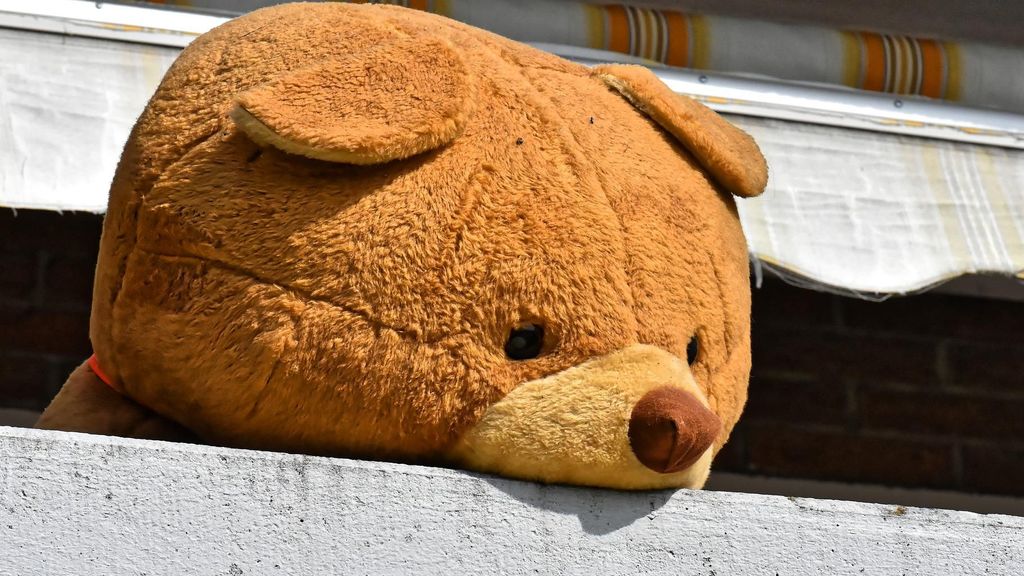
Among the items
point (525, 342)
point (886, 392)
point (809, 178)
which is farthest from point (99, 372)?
point (886, 392)

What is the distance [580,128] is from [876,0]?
1817 millimetres

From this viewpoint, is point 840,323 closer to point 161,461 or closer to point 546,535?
point 546,535

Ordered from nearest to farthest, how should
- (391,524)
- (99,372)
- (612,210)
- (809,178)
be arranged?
1. (391,524)
2. (612,210)
3. (99,372)
4. (809,178)

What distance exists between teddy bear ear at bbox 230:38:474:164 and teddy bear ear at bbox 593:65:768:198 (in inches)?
8.5

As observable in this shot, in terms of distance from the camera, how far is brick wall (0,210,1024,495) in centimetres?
305

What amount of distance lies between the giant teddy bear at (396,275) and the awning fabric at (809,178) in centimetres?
77

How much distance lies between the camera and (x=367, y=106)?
126 centimetres

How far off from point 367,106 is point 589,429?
1.22 ft

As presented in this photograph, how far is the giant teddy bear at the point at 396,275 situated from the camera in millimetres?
1229

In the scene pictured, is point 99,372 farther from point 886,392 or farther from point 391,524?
point 886,392

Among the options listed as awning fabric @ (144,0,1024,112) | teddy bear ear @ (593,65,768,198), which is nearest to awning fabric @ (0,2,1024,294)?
awning fabric @ (144,0,1024,112)

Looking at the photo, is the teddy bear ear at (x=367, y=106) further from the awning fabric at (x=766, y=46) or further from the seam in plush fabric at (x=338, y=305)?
the awning fabric at (x=766, y=46)

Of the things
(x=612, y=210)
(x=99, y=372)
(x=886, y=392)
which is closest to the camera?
(x=612, y=210)

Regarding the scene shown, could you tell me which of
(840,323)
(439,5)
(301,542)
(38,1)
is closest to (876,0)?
(840,323)
